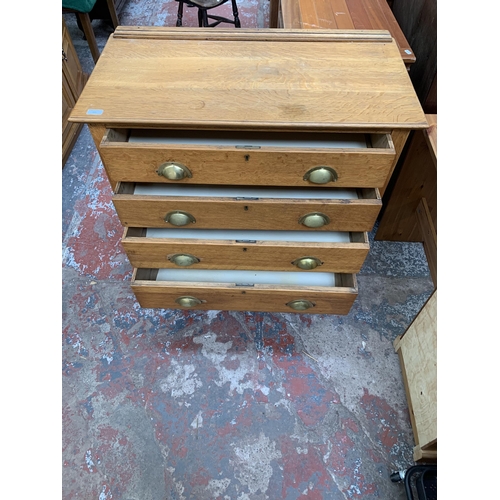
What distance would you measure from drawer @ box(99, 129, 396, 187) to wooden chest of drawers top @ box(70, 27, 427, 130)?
5 centimetres

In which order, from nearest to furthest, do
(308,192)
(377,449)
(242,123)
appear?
1. (242,123)
2. (308,192)
3. (377,449)

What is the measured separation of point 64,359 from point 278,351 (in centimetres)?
84

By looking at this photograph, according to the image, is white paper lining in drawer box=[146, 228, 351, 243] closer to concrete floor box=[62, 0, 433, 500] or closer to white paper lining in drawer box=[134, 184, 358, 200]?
white paper lining in drawer box=[134, 184, 358, 200]

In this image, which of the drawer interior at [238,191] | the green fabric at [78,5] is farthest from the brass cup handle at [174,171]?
the green fabric at [78,5]

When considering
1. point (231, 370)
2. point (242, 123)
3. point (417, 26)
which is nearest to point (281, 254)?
point (242, 123)

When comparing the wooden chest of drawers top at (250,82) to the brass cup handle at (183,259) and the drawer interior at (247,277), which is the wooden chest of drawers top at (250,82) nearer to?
the brass cup handle at (183,259)

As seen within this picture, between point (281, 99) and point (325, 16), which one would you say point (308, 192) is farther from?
point (325, 16)

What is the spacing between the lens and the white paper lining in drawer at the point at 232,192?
109 cm

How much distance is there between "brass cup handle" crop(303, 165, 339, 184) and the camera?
94 cm

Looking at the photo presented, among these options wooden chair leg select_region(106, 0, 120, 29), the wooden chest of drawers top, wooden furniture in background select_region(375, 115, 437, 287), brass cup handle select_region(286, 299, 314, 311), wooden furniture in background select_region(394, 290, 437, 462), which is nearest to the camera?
the wooden chest of drawers top

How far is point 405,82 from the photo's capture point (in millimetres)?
995

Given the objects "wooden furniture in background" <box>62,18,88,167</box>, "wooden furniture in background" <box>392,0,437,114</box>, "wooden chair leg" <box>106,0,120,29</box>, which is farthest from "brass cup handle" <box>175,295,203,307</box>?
"wooden chair leg" <box>106,0,120,29</box>

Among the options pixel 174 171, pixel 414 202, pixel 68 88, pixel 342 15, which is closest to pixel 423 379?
pixel 414 202

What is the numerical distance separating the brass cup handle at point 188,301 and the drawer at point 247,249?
0.11m
